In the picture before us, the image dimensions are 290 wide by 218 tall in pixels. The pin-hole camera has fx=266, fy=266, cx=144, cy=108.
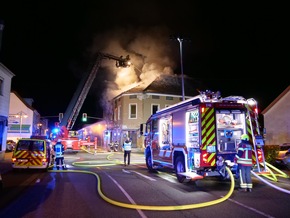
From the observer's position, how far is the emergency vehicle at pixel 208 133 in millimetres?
8086

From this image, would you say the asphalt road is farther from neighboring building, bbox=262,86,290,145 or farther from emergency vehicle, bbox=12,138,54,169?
neighboring building, bbox=262,86,290,145

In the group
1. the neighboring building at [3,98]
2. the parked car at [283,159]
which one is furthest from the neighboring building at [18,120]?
the parked car at [283,159]

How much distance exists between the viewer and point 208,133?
8.16 meters

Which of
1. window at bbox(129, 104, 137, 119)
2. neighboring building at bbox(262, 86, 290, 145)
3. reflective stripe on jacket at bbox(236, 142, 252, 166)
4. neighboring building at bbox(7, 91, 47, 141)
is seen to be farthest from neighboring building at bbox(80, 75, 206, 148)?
reflective stripe on jacket at bbox(236, 142, 252, 166)

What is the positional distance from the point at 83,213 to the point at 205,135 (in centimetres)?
435

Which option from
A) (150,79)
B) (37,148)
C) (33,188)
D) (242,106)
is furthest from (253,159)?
(150,79)

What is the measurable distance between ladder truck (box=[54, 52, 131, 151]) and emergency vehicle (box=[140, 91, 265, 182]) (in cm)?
1259

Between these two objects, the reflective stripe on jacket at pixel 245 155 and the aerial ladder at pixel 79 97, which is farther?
the aerial ladder at pixel 79 97

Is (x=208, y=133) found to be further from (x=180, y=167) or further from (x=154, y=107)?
(x=154, y=107)

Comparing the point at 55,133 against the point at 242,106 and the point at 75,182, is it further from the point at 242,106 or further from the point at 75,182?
the point at 242,106

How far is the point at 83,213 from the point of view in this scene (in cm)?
534

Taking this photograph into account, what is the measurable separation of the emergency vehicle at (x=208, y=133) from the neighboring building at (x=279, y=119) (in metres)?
16.2

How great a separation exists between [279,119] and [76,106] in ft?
58.1

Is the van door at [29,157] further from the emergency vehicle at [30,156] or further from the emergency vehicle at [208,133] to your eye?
the emergency vehicle at [208,133]
